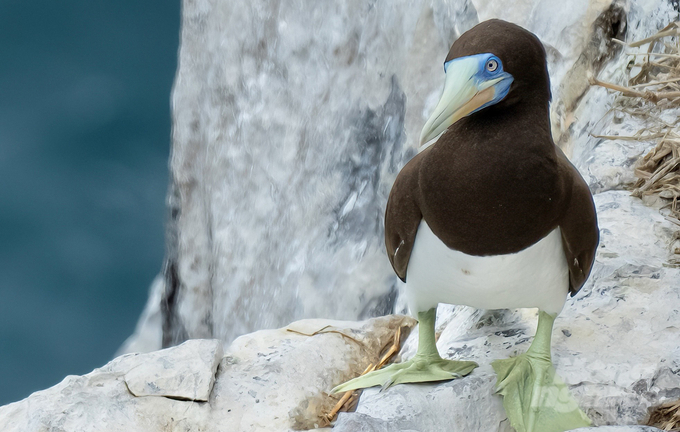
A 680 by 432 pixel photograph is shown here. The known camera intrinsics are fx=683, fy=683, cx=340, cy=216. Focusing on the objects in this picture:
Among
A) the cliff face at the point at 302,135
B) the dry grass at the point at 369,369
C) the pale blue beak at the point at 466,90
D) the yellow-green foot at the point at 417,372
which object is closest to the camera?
the pale blue beak at the point at 466,90

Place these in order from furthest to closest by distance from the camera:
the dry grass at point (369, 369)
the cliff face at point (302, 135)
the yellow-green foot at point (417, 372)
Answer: the cliff face at point (302, 135), the dry grass at point (369, 369), the yellow-green foot at point (417, 372)

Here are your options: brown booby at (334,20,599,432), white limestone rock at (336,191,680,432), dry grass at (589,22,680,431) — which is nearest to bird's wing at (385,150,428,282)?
brown booby at (334,20,599,432)

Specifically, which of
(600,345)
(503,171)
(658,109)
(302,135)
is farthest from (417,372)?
(302,135)

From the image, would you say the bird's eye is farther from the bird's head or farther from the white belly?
the white belly

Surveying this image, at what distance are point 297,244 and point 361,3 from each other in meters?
0.96

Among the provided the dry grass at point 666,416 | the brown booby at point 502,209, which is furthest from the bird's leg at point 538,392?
the dry grass at point 666,416

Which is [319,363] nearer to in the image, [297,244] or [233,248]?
[297,244]

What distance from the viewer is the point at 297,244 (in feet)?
8.95

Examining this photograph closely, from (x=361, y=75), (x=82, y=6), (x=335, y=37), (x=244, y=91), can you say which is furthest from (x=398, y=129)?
(x=82, y=6)

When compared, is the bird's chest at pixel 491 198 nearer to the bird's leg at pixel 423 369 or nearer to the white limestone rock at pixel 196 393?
the bird's leg at pixel 423 369

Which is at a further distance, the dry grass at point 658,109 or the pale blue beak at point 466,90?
the dry grass at point 658,109

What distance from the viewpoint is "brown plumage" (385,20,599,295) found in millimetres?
1019

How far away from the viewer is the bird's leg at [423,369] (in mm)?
1272

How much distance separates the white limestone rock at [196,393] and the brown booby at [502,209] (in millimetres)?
285
